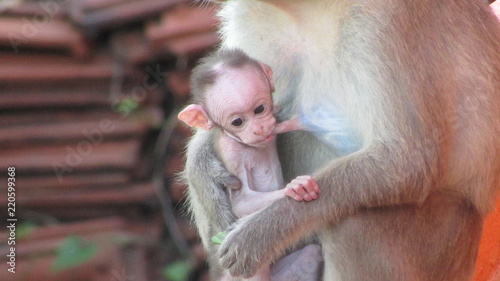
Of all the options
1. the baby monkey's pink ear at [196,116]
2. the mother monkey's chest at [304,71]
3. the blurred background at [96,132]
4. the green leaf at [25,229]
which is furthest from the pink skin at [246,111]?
the green leaf at [25,229]

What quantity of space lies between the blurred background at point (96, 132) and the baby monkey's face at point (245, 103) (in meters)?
2.68

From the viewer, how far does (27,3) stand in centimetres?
652

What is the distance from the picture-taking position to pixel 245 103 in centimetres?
394

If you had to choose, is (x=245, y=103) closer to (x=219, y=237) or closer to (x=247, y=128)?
(x=247, y=128)

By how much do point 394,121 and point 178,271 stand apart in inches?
137

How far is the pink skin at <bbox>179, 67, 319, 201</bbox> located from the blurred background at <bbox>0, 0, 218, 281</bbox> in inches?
104

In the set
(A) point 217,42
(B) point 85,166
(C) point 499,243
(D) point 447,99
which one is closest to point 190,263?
(B) point 85,166

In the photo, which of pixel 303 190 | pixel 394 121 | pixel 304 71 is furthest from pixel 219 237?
pixel 394 121

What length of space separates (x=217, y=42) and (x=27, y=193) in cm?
162

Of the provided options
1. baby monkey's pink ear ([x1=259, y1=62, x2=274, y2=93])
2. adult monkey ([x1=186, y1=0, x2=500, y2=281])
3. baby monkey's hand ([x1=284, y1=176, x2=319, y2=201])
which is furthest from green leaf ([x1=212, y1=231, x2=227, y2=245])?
baby monkey's pink ear ([x1=259, y1=62, x2=274, y2=93])

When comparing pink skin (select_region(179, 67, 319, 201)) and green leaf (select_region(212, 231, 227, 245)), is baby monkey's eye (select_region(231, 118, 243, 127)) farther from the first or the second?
green leaf (select_region(212, 231, 227, 245))

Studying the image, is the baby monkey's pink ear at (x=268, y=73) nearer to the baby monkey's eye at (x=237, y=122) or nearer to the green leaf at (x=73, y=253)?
the baby monkey's eye at (x=237, y=122)

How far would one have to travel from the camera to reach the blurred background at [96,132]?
22.0 ft

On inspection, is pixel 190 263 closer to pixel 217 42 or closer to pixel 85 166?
pixel 85 166
